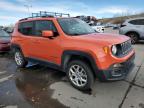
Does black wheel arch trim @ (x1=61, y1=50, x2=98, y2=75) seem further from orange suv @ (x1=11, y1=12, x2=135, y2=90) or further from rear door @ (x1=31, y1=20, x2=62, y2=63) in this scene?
rear door @ (x1=31, y1=20, x2=62, y2=63)

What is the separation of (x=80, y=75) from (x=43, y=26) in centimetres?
211

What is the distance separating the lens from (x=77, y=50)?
16.2ft

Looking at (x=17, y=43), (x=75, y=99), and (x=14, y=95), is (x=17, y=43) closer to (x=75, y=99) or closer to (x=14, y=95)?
(x=14, y=95)

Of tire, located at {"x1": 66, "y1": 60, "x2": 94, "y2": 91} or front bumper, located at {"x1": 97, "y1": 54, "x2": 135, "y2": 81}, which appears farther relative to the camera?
tire, located at {"x1": 66, "y1": 60, "x2": 94, "y2": 91}

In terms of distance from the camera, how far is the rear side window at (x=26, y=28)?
6.76 m

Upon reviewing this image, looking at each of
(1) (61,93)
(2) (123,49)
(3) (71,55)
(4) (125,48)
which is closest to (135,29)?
(4) (125,48)

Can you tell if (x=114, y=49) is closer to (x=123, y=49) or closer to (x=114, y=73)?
(x=123, y=49)

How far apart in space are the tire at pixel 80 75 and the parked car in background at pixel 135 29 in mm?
9096

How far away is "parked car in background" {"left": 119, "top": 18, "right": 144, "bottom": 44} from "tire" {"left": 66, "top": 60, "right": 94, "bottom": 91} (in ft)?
29.8

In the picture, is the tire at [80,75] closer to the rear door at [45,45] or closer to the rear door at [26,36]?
the rear door at [45,45]

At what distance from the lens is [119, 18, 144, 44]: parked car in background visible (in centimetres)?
1310

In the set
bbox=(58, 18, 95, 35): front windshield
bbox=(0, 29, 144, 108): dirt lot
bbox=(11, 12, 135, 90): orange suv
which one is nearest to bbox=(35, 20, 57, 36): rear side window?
bbox=(11, 12, 135, 90): orange suv

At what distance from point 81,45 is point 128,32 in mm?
9479

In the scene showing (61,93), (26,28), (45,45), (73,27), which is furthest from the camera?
(26,28)
